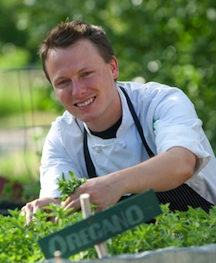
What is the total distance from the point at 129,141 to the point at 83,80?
0.35 meters

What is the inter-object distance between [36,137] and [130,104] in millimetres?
2083

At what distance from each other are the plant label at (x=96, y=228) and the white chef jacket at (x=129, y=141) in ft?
3.03

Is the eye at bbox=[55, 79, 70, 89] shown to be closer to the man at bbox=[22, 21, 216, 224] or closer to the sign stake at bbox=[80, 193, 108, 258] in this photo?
the man at bbox=[22, 21, 216, 224]

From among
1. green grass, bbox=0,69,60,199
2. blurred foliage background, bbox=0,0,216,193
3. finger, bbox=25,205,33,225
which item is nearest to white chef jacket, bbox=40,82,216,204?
finger, bbox=25,205,33,225

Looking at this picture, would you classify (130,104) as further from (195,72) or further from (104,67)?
(195,72)

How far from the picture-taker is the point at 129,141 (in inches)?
139

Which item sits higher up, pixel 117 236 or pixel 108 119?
pixel 108 119

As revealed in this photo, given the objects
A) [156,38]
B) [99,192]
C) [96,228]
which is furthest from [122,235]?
[156,38]

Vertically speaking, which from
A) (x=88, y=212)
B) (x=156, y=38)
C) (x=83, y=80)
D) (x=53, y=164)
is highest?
(x=156, y=38)

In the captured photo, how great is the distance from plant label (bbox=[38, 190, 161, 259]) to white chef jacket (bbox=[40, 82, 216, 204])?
3.03 ft

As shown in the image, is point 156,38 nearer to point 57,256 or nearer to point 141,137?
point 141,137

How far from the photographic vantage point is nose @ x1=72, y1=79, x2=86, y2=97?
10.9 ft

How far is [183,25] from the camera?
23.5 ft

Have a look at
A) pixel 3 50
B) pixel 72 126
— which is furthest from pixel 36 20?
pixel 3 50
